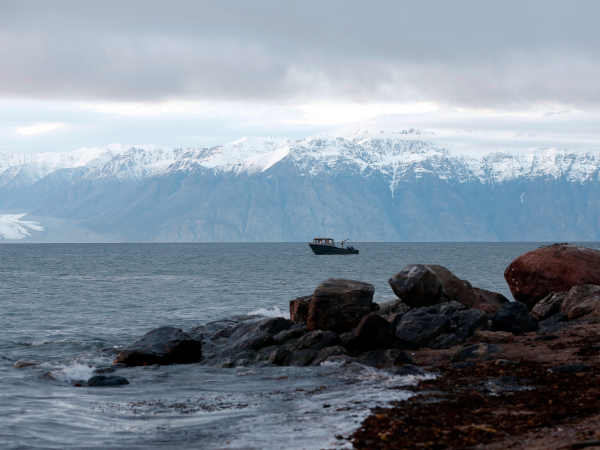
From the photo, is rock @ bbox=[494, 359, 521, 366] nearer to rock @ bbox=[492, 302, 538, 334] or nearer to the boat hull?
rock @ bbox=[492, 302, 538, 334]

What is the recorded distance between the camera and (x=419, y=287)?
1114 inches

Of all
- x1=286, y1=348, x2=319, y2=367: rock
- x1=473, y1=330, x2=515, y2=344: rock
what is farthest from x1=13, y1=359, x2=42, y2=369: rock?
x1=473, y1=330, x2=515, y2=344: rock

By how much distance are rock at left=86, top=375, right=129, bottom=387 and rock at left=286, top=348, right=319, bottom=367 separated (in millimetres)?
5944

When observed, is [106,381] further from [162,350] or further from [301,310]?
[301,310]

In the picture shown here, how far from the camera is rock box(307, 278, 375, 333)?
24.8 metres

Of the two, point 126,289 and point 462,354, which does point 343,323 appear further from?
point 126,289

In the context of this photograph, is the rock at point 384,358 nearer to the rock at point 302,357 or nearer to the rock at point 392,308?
the rock at point 302,357

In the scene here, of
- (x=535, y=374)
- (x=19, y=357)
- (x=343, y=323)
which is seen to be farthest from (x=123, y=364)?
(x=535, y=374)

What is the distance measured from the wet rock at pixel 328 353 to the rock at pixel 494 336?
5288 millimetres

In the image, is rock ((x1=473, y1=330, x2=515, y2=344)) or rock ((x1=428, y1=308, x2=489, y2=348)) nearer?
rock ((x1=473, y1=330, x2=515, y2=344))

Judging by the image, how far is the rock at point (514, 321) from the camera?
2411 cm

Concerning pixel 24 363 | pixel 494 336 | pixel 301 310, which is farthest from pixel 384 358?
pixel 24 363

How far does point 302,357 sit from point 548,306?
12.1 meters

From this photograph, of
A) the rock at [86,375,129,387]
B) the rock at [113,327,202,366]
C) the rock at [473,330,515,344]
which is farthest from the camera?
the rock at [113,327,202,366]
